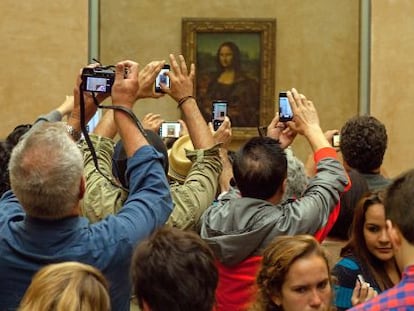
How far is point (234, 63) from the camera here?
1408 cm

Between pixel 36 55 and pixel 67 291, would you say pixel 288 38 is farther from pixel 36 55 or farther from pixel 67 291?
pixel 67 291

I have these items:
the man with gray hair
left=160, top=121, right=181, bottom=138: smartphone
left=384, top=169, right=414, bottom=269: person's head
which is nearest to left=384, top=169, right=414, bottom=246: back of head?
left=384, top=169, right=414, bottom=269: person's head

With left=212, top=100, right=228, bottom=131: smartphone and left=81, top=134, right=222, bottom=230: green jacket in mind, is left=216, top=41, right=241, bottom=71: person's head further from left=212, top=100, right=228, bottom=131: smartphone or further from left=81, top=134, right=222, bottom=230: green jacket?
left=81, top=134, right=222, bottom=230: green jacket

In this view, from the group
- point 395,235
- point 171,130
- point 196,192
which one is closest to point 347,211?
point 196,192

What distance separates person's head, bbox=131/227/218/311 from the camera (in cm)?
267

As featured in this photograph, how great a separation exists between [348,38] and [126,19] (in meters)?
3.48

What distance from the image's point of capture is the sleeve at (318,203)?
398 cm

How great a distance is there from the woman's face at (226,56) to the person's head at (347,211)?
9.28m

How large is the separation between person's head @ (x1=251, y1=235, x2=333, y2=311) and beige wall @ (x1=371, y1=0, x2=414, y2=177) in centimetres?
999

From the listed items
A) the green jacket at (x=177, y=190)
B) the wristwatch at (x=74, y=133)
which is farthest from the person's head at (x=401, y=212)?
the wristwatch at (x=74, y=133)

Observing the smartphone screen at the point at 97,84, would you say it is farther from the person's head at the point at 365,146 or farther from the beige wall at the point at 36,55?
the beige wall at the point at 36,55

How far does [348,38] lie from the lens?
14.0 m

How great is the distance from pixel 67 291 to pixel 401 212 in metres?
1.06

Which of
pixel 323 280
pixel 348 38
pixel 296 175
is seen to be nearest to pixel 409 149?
pixel 348 38
